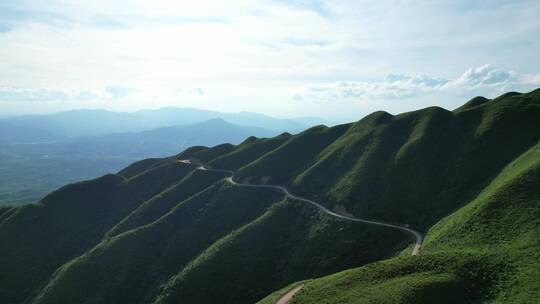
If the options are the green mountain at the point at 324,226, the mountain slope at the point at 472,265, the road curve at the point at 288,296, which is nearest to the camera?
the mountain slope at the point at 472,265

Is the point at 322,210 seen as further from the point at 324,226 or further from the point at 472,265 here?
the point at 472,265

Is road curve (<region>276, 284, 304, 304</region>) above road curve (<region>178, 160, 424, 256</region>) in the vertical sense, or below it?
below

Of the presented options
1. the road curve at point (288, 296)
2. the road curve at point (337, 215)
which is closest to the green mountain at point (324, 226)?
the road curve at point (337, 215)

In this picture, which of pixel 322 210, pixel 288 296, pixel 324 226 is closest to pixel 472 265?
pixel 288 296

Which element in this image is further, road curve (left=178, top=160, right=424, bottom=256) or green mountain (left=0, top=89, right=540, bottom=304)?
road curve (left=178, top=160, right=424, bottom=256)

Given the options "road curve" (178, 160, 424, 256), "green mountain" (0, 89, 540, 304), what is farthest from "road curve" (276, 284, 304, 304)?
"road curve" (178, 160, 424, 256)

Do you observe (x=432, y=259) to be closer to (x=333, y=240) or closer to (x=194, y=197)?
(x=333, y=240)

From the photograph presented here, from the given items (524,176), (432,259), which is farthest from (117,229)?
(524,176)

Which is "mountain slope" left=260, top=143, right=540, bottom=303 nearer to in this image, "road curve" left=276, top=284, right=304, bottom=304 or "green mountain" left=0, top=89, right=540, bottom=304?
"green mountain" left=0, top=89, right=540, bottom=304

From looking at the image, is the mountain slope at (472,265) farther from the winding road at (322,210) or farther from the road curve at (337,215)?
the road curve at (337,215)
